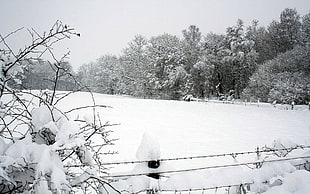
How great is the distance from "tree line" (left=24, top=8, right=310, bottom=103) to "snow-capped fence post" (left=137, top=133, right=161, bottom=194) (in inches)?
986

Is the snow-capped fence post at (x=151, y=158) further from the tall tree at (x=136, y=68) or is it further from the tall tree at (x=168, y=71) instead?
the tall tree at (x=136, y=68)

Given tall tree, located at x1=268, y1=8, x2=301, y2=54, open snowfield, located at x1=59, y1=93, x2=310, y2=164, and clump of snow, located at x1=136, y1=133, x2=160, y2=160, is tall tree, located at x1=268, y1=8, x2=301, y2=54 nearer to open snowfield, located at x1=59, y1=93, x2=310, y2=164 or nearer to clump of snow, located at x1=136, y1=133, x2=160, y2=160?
open snowfield, located at x1=59, y1=93, x2=310, y2=164

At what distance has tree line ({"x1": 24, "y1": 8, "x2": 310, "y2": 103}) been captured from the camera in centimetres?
2745

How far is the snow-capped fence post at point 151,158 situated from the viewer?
2.61 meters

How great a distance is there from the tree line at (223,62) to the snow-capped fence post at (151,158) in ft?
82.1

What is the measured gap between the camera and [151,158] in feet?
8.82

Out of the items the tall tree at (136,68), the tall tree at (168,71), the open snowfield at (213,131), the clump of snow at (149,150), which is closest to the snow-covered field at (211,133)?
the open snowfield at (213,131)

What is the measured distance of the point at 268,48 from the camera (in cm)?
3766

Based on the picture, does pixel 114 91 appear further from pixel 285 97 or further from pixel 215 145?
pixel 215 145

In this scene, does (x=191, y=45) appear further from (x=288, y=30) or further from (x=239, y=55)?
(x=288, y=30)

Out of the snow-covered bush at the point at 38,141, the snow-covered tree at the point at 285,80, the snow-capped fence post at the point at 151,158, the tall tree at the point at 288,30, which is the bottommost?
the snow-capped fence post at the point at 151,158

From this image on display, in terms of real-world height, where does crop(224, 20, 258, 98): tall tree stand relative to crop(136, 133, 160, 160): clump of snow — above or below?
above

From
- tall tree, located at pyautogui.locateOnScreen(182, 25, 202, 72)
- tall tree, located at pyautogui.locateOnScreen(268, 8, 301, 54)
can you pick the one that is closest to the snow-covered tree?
tall tree, located at pyautogui.locateOnScreen(268, 8, 301, 54)

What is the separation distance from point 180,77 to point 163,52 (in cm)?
614
